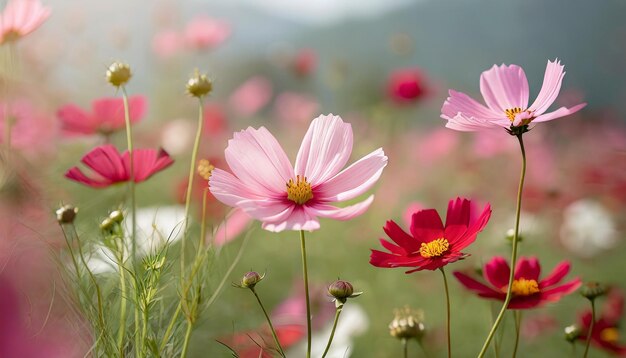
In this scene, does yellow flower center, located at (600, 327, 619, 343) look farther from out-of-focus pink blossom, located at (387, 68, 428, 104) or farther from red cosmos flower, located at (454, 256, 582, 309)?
out-of-focus pink blossom, located at (387, 68, 428, 104)

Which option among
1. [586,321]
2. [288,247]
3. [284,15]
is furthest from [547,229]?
[284,15]

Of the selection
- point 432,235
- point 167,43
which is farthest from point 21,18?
point 167,43

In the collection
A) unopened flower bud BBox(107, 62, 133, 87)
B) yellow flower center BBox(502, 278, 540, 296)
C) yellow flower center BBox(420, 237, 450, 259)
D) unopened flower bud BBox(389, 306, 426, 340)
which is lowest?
unopened flower bud BBox(389, 306, 426, 340)

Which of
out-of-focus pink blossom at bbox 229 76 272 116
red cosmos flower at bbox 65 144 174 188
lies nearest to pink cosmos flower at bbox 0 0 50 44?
red cosmos flower at bbox 65 144 174 188

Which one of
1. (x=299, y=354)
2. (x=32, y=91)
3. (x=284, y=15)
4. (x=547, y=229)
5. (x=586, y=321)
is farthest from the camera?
(x=284, y=15)

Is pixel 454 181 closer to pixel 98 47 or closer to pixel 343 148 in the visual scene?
pixel 98 47

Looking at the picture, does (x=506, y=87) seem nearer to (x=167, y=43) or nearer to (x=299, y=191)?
(x=299, y=191)
